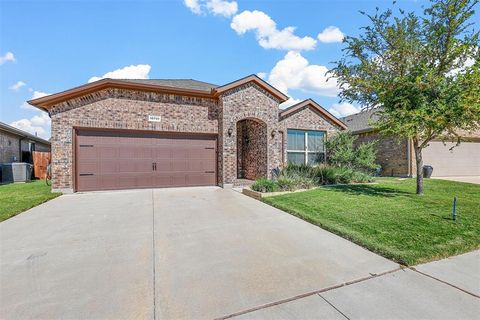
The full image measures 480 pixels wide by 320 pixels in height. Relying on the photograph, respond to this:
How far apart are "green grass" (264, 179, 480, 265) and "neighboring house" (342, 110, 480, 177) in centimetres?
594

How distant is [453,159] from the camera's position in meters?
14.6

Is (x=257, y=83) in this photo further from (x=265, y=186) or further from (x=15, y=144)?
(x=15, y=144)

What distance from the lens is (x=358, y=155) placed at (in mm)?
12688

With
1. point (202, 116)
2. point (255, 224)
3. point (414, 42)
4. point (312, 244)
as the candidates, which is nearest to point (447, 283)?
point (312, 244)

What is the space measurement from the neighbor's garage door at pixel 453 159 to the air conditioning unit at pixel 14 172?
2401cm

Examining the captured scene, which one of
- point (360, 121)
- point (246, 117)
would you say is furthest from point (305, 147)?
point (360, 121)

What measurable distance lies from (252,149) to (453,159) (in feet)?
43.0

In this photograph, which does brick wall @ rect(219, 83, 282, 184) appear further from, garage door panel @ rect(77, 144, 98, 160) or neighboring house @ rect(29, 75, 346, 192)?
garage door panel @ rect(77, 144, 98, 160)

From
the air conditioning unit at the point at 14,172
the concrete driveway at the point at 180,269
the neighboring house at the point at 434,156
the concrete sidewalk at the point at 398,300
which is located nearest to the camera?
the concrete sidewalk at the point at 398,300

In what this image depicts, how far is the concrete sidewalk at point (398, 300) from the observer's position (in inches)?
85.6

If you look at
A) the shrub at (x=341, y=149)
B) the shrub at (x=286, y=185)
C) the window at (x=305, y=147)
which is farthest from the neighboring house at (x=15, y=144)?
the shrub at (x=341, y=149)

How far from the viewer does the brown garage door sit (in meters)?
9.23

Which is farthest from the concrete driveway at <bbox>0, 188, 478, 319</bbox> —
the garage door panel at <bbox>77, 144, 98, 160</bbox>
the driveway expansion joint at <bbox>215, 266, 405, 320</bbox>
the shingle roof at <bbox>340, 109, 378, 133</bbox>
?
the shingle roof at <bbox>340, 109, 378, 133</bbox>

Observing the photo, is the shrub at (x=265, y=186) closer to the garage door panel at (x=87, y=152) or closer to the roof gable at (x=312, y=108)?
the roof gable at (x=312, y=108)
